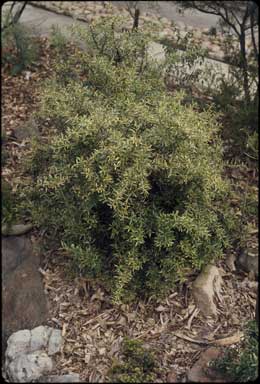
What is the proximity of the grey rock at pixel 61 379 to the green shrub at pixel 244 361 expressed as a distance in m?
0.80

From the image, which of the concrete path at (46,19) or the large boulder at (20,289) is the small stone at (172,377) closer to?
the large boulder at (20,289)

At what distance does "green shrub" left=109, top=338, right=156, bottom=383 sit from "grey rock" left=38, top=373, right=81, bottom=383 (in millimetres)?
205

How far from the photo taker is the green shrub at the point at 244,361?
8.67 feet

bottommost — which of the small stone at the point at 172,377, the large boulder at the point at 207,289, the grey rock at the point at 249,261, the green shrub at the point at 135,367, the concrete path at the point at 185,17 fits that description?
the small stone at the point at 172,377

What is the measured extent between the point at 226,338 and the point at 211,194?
891 mm

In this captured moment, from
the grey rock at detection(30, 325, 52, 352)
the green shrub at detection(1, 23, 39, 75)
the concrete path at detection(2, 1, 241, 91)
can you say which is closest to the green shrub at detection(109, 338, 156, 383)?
the grey rock at detection(30, 325, 52, 352)

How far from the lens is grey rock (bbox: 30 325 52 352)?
10.6 feet

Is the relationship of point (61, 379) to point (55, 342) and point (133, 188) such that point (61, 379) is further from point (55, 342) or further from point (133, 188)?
point (133, 188)

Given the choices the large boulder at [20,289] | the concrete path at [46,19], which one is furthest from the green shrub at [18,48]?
the large boulder at [20,289]

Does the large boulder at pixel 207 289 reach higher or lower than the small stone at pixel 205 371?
higher

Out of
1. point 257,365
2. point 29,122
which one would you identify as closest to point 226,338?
point 257,365

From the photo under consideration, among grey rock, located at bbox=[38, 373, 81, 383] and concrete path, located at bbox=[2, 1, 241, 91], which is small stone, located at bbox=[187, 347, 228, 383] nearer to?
grey rock, located at bbox=[38, 373, 81, 383]

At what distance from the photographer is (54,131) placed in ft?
14.0

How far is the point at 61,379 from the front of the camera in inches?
120
